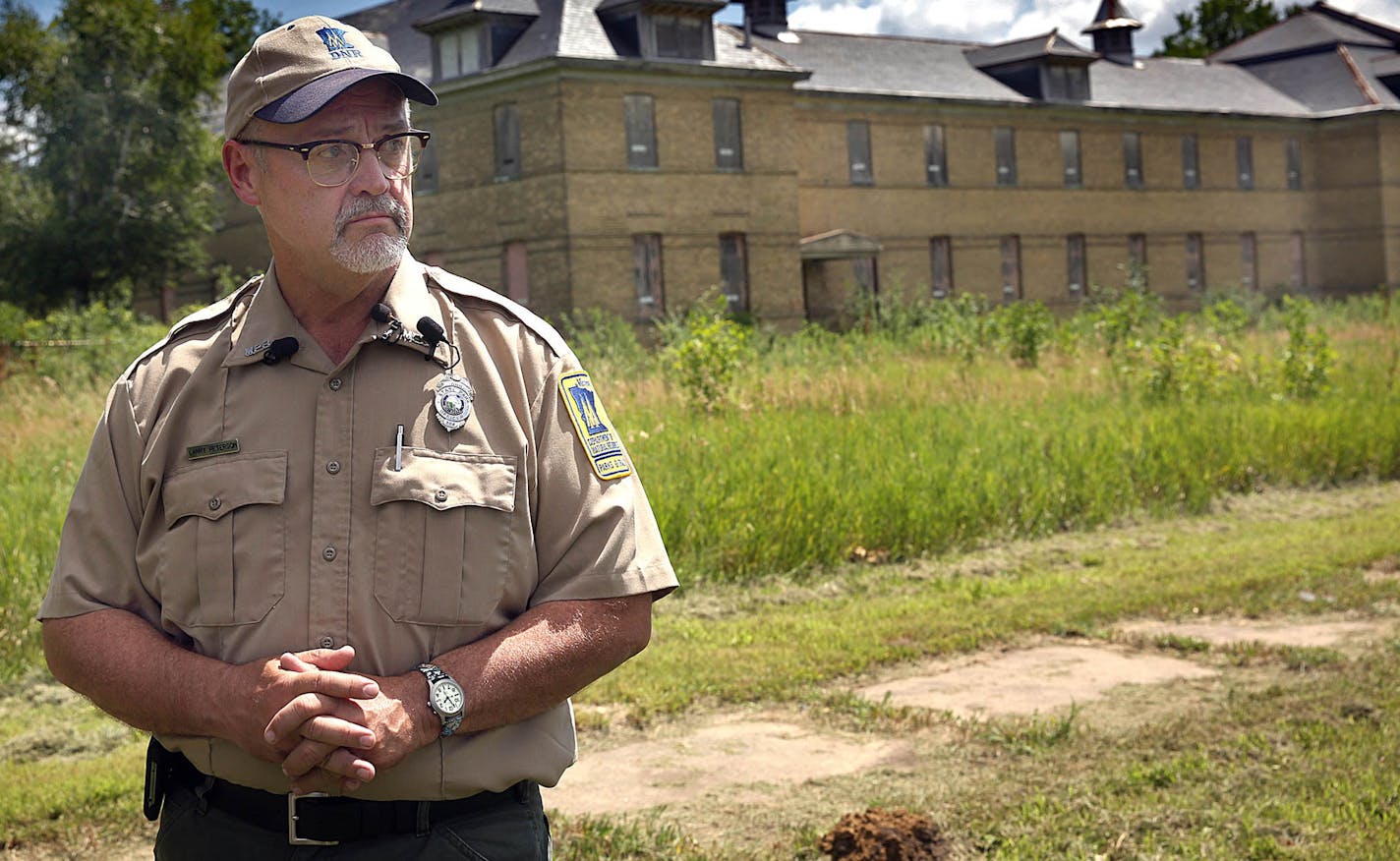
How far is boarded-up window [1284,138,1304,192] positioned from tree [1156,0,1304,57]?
621 inches

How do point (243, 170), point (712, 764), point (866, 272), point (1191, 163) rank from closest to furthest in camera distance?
point (243, 170) → point (712, 764) → point (866, 272) → point (1191, 163)

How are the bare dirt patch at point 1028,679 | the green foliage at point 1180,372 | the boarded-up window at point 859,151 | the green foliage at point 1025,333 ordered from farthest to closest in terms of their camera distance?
the boarded-up window at point 859,151
the green foliage at point 1025,333
the green foliage at point 1180,372
the bare dirt patch at point 1028,679

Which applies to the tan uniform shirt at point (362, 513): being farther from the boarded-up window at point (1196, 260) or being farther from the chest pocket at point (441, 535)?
the boarded-up window at point (1196, 260)

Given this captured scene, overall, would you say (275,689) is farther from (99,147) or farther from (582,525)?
(99,147)

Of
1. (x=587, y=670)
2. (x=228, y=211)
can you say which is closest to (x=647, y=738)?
(x=587, y=670)

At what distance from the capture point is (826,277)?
43000mm

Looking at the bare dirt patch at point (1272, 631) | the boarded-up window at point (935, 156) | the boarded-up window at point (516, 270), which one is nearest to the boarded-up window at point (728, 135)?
the boarded-up window at point (516, 270)

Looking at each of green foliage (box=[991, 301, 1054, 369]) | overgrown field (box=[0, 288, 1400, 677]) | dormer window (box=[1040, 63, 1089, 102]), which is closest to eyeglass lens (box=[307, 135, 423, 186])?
overgrown field (box=[0, 288, 1400, 677])

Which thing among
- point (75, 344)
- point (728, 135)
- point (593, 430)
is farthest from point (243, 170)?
point (728, 135)

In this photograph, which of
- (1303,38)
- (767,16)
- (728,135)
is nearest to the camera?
(728,135)

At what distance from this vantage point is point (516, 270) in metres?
38.0

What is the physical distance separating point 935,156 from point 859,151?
10.0 feet

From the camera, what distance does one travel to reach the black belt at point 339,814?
2637mm

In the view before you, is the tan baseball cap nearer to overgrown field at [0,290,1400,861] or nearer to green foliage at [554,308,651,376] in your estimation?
overgrown field at [0,290,1400,861]
